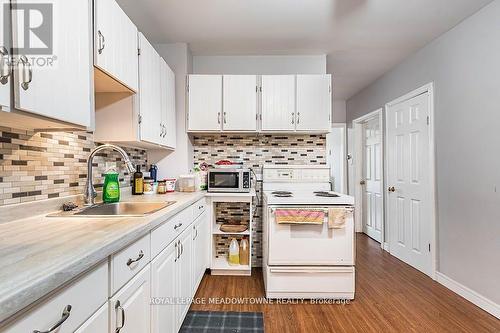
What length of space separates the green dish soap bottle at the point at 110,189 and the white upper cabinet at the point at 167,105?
71 cm

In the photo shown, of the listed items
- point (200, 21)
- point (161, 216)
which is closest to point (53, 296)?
point (161, 216)

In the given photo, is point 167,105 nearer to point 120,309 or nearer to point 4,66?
point 4,66

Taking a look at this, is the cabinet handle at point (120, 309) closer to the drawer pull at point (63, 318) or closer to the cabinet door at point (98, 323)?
the cabinet door at point (98, 323)

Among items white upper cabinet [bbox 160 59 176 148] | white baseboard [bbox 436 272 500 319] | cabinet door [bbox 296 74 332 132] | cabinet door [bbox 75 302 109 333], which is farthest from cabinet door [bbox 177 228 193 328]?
white baseboard [bbox 436 272 500 319]

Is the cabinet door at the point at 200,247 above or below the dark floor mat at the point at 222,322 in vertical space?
above

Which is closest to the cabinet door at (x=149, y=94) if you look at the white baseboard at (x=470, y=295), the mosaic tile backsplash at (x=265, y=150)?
the mosaic tile backsplash at (x=265, y=150)

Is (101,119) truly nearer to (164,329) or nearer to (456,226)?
(164,329)

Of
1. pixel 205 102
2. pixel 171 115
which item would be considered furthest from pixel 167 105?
pixel 205 102

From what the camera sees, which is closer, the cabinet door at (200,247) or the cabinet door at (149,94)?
the cabinet door at (149,94)

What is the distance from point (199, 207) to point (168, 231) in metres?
0.92

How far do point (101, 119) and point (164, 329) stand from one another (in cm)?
144

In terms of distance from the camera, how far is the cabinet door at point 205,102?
2.83m

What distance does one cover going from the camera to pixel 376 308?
2146mm
